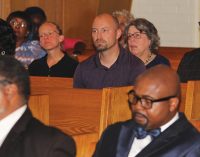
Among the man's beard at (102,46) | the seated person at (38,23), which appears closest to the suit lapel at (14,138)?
the man's beard at (102,46)

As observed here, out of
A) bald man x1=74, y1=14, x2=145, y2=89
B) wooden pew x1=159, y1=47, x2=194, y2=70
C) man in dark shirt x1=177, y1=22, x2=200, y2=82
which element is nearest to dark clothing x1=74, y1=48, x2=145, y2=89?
bald man x1=74, y1=14, x2=145, y2=89

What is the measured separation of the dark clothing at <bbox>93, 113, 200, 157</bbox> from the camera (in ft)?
7.98

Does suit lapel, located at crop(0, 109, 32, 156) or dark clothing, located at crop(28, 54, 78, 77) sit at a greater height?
suit lapel, located at crop(0, 109, 32, 156)

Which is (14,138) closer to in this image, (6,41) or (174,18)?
(6,41)

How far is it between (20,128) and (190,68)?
267 cm

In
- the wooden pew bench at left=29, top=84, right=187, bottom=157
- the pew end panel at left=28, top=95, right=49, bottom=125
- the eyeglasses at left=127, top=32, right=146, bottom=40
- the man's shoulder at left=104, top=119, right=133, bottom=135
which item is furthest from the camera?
the eyeglasses at left=127, top=32, right=146, bottom=40

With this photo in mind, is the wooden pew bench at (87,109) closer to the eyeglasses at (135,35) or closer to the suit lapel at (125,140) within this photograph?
the suit lapel at (125,140)

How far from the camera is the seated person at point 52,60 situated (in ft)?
16.5

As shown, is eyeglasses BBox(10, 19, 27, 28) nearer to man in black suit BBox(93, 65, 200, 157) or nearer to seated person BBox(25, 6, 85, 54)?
seated person BBox(25, 6, 85, 54)

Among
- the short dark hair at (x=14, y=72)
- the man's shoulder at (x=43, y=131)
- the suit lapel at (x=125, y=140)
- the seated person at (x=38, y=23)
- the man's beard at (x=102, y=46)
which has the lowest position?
the seated person at (x=38, y=23)

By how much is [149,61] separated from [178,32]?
4847 mm

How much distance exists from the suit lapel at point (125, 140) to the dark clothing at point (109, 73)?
1629mm

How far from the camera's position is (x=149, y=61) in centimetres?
502

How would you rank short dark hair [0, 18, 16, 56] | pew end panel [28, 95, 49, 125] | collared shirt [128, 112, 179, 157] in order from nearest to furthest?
collared shirt [128, 112, 179, 157] → pew end panel [28, 95, 49, 125] → short dark hair [0, 18, 16, 56]
